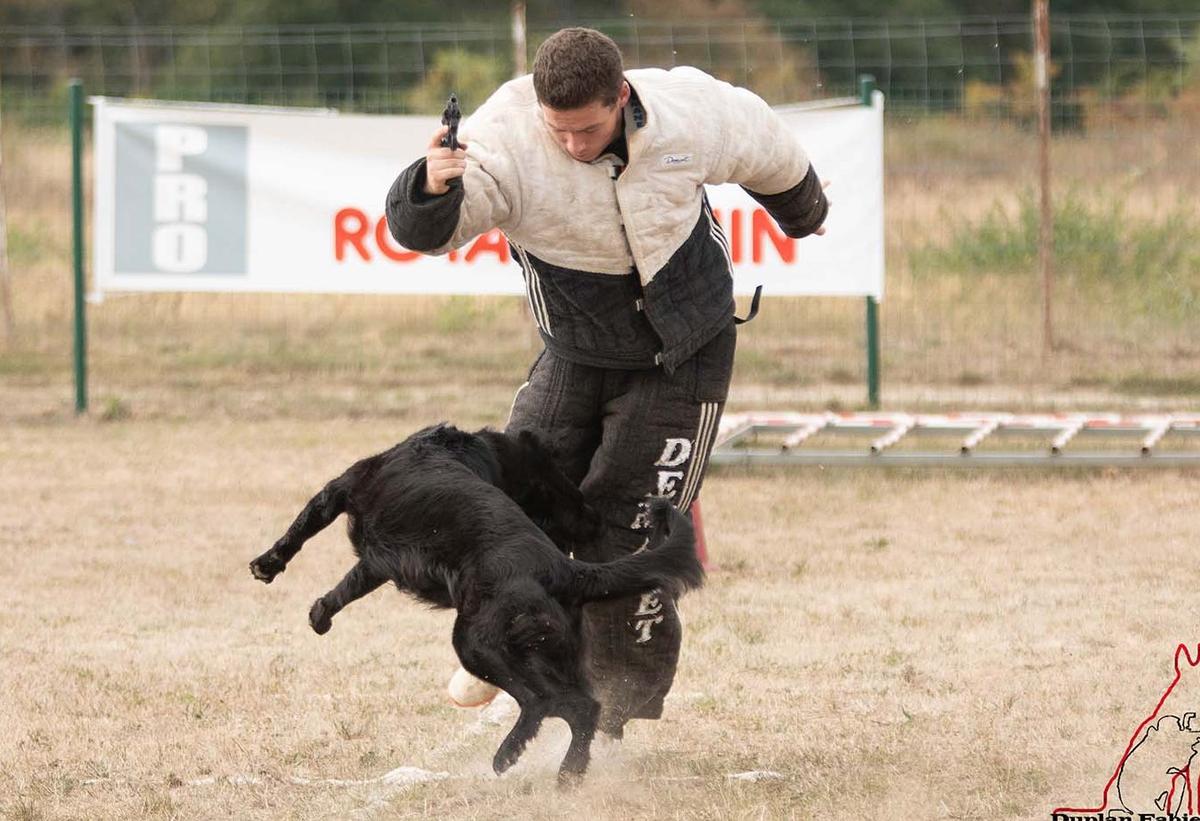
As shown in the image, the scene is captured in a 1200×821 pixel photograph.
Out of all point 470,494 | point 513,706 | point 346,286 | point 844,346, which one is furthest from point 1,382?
point 470,494

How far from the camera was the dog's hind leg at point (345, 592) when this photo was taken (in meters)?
3.55

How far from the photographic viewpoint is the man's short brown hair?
3.24 m

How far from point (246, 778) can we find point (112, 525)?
3408 millimetres

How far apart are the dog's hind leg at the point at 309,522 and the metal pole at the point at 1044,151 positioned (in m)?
7.32

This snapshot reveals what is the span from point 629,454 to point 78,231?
6791 mm

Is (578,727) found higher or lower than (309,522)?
lower

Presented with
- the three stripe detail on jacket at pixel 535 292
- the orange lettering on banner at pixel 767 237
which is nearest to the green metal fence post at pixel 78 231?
the orange lettering on banner at pixel 767 237

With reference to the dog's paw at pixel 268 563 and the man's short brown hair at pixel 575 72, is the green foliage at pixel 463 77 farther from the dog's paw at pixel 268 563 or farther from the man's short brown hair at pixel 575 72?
the man's short brown hair at pixel 575 72

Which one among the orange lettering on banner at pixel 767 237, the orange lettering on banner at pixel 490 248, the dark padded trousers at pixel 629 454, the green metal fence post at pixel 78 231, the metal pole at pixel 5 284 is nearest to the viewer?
the dark padded trousers at pixel 629 454

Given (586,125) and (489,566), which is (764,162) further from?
(489,566)

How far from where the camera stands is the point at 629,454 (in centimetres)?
381

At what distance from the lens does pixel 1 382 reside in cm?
1114

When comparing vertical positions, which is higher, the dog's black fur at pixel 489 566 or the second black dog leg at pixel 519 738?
the dog's black fur at pixel 489 566

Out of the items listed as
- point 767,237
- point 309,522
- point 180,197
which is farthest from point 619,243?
point 180,197
